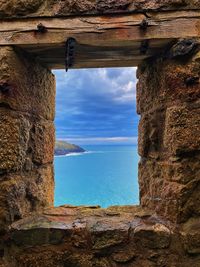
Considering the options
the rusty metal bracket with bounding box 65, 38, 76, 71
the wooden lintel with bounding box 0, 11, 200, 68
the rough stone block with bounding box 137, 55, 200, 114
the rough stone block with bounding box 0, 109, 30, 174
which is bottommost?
the rough stone block with bounding box 0, 109, 30, 174

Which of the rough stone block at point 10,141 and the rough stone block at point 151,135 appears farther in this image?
the rough stone block at point 151,135

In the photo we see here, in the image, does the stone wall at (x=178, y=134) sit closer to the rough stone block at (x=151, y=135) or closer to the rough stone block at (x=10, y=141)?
the rough stone block at (x=151, y=135)

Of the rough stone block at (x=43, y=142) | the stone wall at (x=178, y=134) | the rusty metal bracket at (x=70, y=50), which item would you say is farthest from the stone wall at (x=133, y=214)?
the rusty metal bracket at (x=70, y=50)

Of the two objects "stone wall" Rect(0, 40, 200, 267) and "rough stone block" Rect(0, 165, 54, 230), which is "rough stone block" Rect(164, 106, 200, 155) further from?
"rough stone block" Rect(0, 165, 54, 230)

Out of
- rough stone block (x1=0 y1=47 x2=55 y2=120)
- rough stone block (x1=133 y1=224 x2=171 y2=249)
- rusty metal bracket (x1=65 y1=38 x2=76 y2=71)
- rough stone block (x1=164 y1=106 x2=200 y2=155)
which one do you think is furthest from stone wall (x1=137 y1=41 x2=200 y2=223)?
rough stone block (x1=0 y1=47 x2=55 y2=120)

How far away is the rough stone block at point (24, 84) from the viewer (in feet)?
6.09

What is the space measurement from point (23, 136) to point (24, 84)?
1.18ft

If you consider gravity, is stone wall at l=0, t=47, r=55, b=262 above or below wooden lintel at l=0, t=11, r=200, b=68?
below

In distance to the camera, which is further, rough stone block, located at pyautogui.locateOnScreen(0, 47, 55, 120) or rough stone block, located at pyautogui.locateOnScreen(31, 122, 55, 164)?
rough stone block, located at pyautogui.locateOnScreen(31, 122, 55, 164)

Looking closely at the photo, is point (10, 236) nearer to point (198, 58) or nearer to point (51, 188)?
point (51, 188)

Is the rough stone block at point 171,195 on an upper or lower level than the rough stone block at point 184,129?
lower

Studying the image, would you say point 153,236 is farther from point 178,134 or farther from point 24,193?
point 24,193

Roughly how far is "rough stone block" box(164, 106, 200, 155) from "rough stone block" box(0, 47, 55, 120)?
100 cm

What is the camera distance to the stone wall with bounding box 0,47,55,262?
1.87 metres
